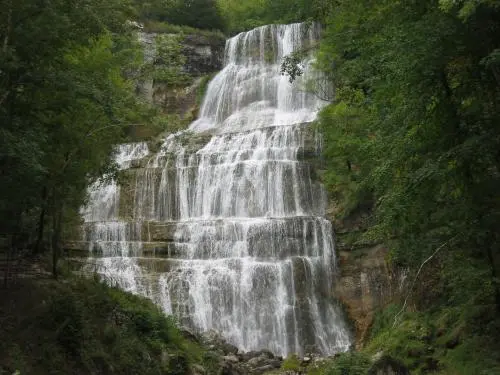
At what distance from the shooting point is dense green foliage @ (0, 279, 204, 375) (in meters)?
9.81

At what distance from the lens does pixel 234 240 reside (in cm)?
2130

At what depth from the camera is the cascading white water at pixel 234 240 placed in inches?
764

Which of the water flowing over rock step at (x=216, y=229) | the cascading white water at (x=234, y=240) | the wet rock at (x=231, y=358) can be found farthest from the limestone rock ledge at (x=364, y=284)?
the wet rock at (x=231, y=358)

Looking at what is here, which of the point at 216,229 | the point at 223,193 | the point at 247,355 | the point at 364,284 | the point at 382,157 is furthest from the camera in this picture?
the point at 223,193

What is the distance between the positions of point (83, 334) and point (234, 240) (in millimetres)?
10893

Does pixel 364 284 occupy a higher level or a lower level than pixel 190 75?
lower

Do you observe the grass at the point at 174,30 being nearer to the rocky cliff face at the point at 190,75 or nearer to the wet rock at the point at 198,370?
the rocky cliff face at the point at 190,75

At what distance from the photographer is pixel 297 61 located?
1262 cm

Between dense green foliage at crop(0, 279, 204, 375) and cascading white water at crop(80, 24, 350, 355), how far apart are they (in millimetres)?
4627

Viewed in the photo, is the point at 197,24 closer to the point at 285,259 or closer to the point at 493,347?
the point at 285,259

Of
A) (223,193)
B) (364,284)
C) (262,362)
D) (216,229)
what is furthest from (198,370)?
(223,193)

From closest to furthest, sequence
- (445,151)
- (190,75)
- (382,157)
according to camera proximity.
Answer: (445,151) → (382,157) → (190,75)

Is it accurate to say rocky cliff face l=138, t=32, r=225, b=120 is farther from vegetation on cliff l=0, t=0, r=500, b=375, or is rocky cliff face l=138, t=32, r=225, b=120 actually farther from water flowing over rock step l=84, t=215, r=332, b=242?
vegetation on cliff l=0, t=0, r=500, b=375

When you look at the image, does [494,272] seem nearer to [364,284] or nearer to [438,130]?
[438,130]
